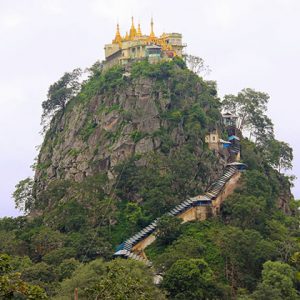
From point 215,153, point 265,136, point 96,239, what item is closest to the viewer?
point 96,239

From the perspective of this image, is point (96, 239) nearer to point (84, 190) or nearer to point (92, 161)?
point (84, 190)

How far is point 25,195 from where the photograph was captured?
3054 inches

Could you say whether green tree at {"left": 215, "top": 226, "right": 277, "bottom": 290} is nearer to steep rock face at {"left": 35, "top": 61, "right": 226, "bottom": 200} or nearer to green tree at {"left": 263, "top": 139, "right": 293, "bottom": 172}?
steep rock face at {"left": 35, "top": 61, "right": 226, "bottom": 200}

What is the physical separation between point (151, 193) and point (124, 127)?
10.2 m

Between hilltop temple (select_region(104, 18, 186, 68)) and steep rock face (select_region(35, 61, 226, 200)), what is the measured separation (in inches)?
177

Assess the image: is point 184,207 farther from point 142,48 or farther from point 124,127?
point 142,48

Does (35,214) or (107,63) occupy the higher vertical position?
(107,63)

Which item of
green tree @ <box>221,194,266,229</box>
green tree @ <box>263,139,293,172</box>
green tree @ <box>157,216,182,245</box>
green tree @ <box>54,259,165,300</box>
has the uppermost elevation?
green tree @ <box>263,139,293,172</box>

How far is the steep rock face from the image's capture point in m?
72.8

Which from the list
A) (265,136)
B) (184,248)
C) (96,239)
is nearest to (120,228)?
(96,239)

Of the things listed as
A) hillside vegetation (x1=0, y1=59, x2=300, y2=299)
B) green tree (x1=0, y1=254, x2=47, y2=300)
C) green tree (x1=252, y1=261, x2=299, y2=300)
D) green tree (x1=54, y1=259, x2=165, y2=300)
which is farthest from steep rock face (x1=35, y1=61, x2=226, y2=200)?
green tree (x1=0, y1=254, x2=47, y2=300)

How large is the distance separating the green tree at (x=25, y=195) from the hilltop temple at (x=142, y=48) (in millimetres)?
17043

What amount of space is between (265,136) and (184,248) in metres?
26.5

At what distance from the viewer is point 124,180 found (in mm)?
70062
